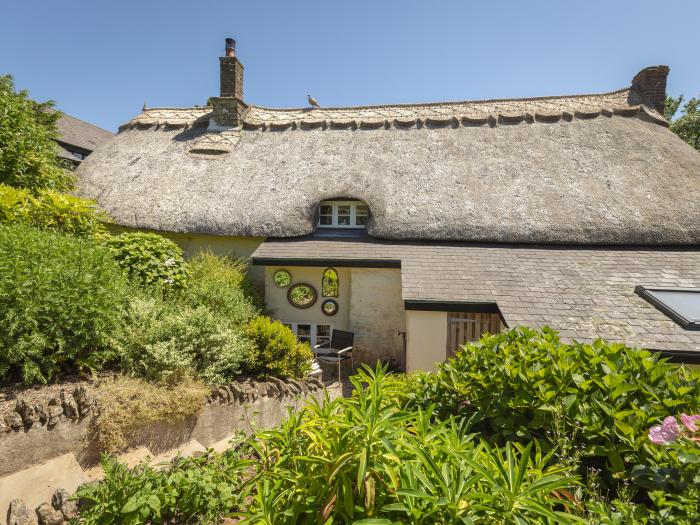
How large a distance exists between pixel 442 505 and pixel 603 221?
937 centimetres

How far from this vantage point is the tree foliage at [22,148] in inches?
300

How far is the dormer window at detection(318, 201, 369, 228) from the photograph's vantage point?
33.1ft

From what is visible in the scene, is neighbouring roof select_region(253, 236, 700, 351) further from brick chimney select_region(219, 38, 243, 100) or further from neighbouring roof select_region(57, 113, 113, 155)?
neighbouring roof select_region(57, 113, 113, 155)

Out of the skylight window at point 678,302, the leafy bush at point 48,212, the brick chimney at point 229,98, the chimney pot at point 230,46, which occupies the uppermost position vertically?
the chimney pot at point 230,46

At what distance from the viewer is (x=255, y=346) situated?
600cm

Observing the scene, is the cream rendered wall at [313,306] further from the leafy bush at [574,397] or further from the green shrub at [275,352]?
the leafy bush at [574,397]

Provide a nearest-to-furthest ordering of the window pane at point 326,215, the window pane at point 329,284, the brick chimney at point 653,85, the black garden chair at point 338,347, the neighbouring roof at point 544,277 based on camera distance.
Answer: the neighbouring roof at point 544,277, the black garden chair at point 338,347, the window pane at point 329,284, the window pane at point 326,215, the brick chimney at point 653,85

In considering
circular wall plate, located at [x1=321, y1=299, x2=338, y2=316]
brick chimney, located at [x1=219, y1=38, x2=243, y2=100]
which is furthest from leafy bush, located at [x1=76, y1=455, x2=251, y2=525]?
brick chimney, located at [x1=219, y1=38, x2=243, y2=100]

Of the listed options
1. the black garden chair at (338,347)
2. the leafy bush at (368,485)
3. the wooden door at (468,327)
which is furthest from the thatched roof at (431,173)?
the leafy bush at (368,485)

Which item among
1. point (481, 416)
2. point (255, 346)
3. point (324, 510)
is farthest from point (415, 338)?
point (324, 510)

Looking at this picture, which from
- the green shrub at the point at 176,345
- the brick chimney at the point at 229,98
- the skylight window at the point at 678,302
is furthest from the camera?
the brick chimney at the point at 229,98

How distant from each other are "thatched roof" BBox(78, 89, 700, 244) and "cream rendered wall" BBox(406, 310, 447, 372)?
2.92m

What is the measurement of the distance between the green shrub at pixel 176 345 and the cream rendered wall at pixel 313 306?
3.06m

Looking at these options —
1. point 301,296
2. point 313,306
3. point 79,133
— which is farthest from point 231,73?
point 79,133
